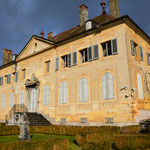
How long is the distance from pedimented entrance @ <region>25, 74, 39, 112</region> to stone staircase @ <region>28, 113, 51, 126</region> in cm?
137

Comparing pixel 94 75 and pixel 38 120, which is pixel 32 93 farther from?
pixel 94 75

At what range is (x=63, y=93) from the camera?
16.0 m

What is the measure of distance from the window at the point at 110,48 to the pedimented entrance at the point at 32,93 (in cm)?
795

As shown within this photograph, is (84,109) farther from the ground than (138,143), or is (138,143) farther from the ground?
(84,109)

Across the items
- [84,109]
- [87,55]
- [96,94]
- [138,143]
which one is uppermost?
[87,55]

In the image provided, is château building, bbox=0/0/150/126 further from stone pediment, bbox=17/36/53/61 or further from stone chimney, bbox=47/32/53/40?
stone chimney, bbox=47/32/53/40

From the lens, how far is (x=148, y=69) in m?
15.9

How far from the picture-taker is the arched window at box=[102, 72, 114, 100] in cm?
1279

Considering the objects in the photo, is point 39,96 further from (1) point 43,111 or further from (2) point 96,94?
(2) point 96,94

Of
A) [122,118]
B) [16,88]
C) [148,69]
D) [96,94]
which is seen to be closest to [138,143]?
[122,118]

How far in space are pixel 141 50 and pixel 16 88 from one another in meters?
14.3

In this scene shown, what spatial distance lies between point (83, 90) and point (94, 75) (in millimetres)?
1503

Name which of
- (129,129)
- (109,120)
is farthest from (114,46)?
(129,129)

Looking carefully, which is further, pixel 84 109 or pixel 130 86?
pixel 84 109
